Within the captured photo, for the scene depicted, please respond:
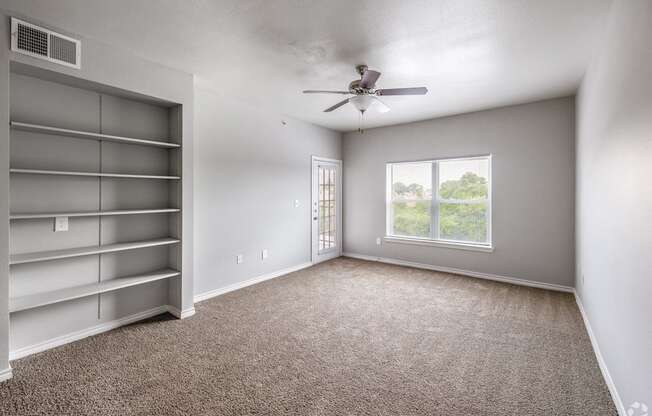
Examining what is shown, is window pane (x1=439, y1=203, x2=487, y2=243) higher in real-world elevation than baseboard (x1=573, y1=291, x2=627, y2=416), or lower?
higher

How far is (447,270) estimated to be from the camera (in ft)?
16.8

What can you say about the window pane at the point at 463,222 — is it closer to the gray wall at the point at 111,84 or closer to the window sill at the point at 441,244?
the window sill at the point at 441,244

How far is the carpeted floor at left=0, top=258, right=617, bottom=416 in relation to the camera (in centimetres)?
195

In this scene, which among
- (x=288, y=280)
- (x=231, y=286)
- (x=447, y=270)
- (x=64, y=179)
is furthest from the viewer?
(x=447, y=270)

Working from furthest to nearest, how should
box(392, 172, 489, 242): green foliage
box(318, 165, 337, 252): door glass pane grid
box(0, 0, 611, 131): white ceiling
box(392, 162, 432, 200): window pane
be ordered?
box(318, 165, 337, 252): door glass pane grid, box(392, 162, 432, 200): window pane, box(392, 172, 489, 242): green foliage, box(0, 0, 611, 131): white ceiling

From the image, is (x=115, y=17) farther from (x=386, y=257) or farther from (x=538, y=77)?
(x=386, y=257)

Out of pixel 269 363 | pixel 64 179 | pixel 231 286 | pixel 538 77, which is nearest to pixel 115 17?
pixel 64 179

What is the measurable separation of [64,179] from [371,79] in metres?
2.95

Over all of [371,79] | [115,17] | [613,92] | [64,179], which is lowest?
[64,179]

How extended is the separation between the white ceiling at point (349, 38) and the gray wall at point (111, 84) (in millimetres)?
124

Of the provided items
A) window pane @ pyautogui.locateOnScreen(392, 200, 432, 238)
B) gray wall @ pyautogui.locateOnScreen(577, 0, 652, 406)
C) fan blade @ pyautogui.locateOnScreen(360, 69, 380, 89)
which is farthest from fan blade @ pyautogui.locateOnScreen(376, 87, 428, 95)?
window pane @ pyautogui.locateOnScreen(392, 200, 432, 238)

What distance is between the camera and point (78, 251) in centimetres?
268

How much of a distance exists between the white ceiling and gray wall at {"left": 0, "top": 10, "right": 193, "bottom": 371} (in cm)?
12

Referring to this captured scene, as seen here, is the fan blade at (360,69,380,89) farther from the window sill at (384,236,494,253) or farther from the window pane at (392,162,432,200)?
the window sill at (384,236,494,253)
